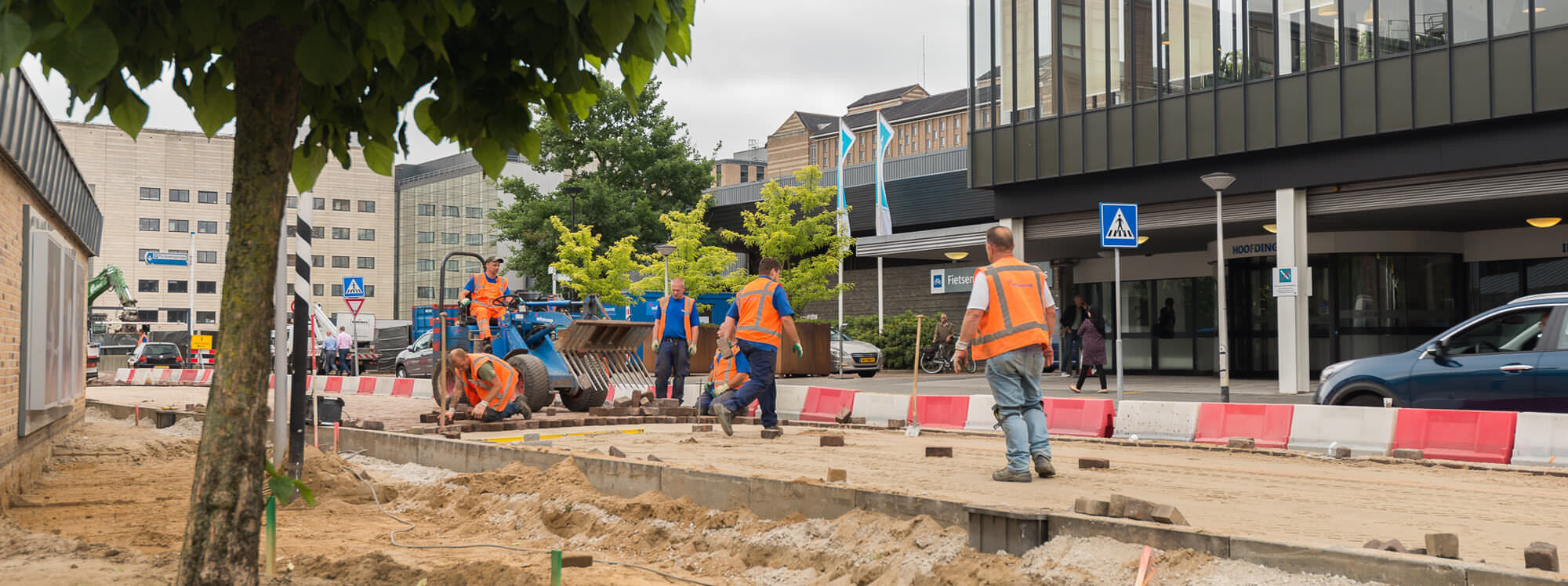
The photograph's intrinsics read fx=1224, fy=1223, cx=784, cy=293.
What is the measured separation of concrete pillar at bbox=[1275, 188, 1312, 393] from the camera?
22359mm

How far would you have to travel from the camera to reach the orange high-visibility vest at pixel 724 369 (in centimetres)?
1294

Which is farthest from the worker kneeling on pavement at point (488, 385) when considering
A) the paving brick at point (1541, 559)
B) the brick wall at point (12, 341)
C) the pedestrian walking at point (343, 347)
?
the pedestrian walking at point (343, 347)

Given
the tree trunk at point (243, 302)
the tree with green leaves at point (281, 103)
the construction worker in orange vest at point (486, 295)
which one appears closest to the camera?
the tree with green leaves at point (281, 103)

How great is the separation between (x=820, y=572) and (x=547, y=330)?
9953 millimetres

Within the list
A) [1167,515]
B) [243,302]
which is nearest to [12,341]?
[243,302]

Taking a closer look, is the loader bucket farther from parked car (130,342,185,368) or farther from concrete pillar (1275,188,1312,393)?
parked car (130,342,185,368)

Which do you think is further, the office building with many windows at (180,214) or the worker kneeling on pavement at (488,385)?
the office building with many windows at (180,214)

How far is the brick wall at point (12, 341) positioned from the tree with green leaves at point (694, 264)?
26.4 meters

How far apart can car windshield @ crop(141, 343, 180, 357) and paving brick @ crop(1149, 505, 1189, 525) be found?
164 feet

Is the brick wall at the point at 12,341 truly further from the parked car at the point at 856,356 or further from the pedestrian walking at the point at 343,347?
the pedestrian walking at the point at 343,347

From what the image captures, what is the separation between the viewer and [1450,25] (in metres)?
20.5

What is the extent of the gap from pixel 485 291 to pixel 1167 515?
10957 mm

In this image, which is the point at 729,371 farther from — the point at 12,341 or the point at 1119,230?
the point at 1119,230

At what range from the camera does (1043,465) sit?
8523 mm
